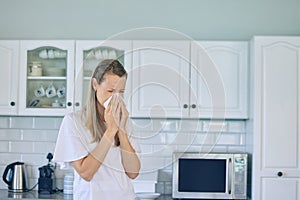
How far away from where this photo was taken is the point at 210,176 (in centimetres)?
340

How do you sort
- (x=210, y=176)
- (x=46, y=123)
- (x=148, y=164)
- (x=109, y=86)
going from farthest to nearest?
(x=46, y=123)
(x=210, y=176)
(x=148, y=164)
(x=109, y=86)

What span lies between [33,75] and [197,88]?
1.17 metres

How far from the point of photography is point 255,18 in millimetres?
3703

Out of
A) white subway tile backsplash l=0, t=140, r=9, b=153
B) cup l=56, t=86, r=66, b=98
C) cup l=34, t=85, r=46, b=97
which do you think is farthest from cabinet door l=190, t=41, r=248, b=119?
white subway tile backsplash l=0, t=140, r=9, b=153

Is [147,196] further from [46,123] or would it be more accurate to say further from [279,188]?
[46,123]

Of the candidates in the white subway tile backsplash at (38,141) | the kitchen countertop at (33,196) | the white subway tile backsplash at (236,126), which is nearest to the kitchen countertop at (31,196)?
the kitchen countertop at (33,196)

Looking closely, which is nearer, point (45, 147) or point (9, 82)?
point (9, 82)


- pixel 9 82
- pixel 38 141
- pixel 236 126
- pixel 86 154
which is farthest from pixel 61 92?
pixel 86 154

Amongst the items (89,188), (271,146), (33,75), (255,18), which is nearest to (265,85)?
(271,146)

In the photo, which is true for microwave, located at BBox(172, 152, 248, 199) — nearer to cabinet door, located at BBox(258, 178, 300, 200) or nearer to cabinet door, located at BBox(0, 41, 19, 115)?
cabinet door, located at BBox(258, 178, 300, 200)

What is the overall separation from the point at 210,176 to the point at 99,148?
1.87 metres

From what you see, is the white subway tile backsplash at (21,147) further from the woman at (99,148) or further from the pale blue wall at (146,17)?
the woman at (99,148)

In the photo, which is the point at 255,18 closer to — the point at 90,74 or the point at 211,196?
the point at 211,196

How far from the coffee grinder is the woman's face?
6.87 feet
